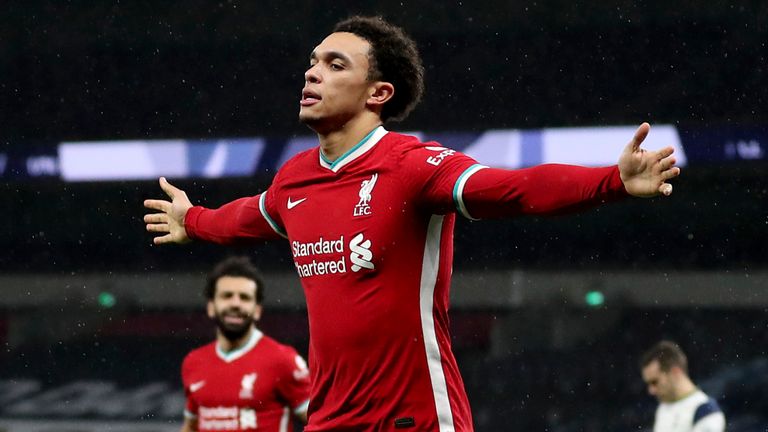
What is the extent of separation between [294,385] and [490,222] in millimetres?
7684

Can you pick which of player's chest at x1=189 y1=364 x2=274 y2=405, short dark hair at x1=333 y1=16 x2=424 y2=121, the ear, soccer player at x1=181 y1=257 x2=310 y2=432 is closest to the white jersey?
soccer player at x1=181 y1=257 x2=310 y2=432

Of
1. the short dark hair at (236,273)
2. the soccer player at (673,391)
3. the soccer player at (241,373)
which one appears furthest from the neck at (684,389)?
the short dark hair at (236,273)

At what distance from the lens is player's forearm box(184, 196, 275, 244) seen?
3498 millimetres

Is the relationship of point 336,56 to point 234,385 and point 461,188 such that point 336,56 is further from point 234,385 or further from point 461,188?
point 234,385

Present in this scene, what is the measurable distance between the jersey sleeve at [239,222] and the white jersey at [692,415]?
4.55 m

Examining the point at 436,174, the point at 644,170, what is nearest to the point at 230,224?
the point at 436,174

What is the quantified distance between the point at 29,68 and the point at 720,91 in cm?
759

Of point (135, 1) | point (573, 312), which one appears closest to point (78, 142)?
point (135, 1)

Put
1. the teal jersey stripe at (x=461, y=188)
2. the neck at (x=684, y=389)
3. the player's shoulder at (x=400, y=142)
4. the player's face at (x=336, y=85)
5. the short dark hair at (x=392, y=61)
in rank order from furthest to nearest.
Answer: the neck at (x=684, y=389) → the short dark hair at (x=392, y=61) → the player's face at (x=336, y=85) → the player's shoulder at (x=400, y=142) → the teal jersey stripe at (x=461, y=188)

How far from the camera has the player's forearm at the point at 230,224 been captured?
3.50 meters

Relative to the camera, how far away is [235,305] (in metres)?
6.45

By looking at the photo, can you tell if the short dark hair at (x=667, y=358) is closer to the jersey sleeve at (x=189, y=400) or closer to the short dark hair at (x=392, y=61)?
the jersey sleeve at (x=189, y=400)

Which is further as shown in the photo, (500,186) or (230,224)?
(230,224)

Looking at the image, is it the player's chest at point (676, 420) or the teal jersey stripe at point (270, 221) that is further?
the player's chest at point (676, 420)
